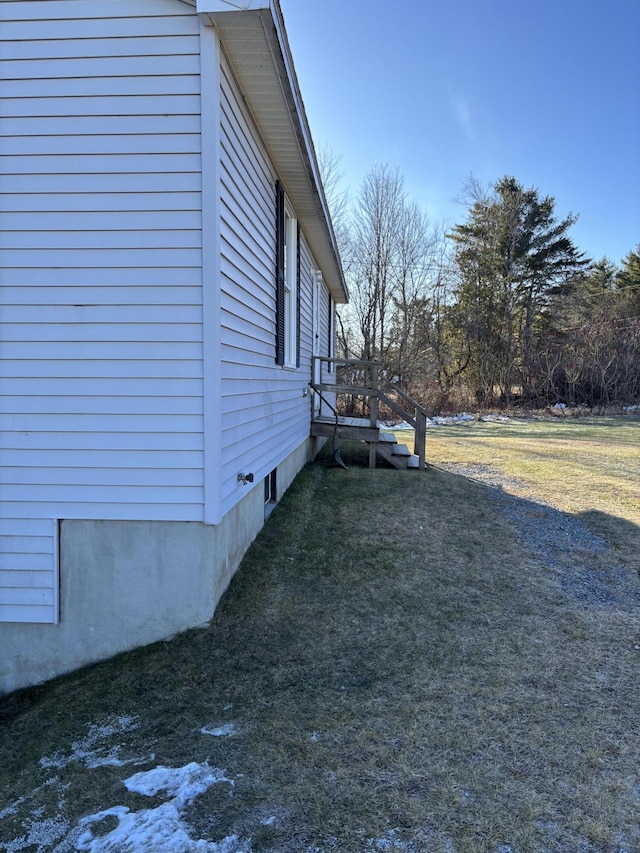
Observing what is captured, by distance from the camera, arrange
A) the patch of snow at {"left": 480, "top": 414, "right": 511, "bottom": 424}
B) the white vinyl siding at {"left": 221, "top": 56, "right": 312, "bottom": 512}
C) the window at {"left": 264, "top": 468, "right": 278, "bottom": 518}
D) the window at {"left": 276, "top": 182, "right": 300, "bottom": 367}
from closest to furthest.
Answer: the white vinyl siding at {"left": 221, "top": 56, "right": 312, "bottom": 512}, the window at {"left": 276, "top": 182, "right": 300, "bottom": 367}, the window at {"left": 264, "top": 468, "right": 278, "bottom": 518}, the patch of snow at {"left": 480, "top": 414, "right": 511, "bottom": 424}

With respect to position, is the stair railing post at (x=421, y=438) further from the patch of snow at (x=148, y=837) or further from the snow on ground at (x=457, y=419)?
the snow on ground at (x=457, y=419)

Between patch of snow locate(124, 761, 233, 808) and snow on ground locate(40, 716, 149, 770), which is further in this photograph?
snow on ground locate(40, 716, 149, 770)

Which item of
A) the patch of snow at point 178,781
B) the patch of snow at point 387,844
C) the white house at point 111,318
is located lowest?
the patch of snow at point 178,781

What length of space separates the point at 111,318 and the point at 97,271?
0.28 metres

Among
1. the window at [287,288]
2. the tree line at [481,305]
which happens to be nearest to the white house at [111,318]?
the window at [287,288]

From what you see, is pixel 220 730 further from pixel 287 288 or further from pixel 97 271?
pixel 287 288

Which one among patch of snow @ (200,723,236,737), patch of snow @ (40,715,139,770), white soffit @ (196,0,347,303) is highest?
white soffit @ (196,0,347,303)

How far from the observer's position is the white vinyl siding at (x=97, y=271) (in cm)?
290

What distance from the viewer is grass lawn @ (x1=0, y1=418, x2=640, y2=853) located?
1.71 m

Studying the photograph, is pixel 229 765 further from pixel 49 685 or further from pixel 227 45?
pixel 227 45

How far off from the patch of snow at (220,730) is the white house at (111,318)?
866 millimetres

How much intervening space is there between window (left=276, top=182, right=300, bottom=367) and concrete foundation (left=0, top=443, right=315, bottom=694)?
2.57 m

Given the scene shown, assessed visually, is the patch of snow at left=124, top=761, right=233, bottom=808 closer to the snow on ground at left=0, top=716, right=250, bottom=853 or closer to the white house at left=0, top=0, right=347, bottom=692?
the snow on ground at left=0, top=716, right=250, bottom=853

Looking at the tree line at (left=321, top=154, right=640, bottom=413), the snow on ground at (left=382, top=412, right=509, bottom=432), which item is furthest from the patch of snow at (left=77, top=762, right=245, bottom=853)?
the tree line at (left=321, top=154, right=640, bottom=413)
